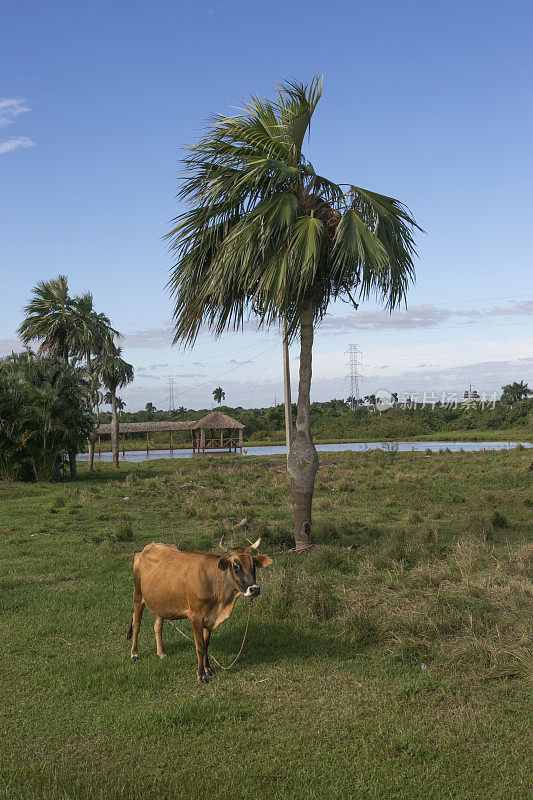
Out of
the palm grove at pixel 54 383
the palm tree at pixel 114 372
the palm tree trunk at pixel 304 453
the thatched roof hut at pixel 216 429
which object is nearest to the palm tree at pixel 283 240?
the palm tree trunk at pixel 304 453

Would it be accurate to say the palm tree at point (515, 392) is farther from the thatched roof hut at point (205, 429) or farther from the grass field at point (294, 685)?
the grass field at point (294, 685)

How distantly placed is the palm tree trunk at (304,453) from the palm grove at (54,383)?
18.2 metres

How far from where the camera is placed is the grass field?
3898mm

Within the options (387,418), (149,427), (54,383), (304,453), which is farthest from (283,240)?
(387,418)

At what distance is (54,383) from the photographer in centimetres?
2867

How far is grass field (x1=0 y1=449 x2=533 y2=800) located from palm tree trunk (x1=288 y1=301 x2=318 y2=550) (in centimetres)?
78

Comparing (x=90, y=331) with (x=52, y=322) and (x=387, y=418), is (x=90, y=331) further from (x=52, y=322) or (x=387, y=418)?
(x=387, y=418)

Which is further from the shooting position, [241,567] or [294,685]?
[294,685]

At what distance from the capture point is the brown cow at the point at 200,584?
5.02 m

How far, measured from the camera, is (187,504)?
60.6 ft

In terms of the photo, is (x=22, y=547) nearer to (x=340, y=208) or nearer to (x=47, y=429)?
(x=340, y=208)

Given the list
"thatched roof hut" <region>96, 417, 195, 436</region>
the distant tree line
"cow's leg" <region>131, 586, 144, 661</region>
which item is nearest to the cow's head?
"cow's leg" <region>131, 586, 144, 661</region>

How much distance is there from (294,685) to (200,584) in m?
1.21

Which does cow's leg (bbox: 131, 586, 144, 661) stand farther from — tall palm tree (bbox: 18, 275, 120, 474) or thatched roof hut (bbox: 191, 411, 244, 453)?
thatched roof hut (bbox: 191, 411, 244, 453)
